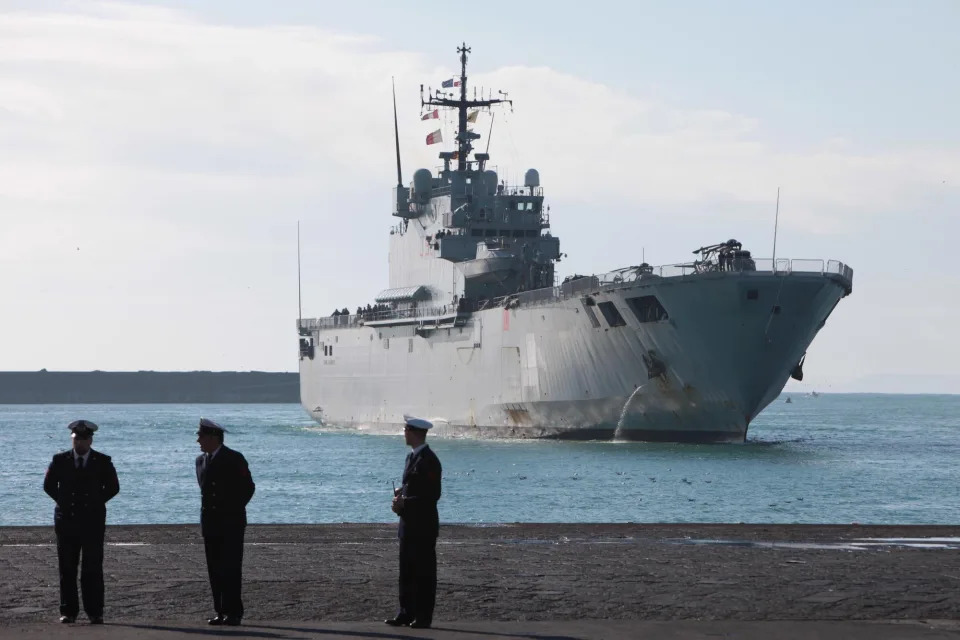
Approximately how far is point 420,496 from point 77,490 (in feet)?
7.76

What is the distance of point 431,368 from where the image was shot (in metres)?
55.1

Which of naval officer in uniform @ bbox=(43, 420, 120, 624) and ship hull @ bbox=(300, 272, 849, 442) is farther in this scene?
ship hull @ bbox=(300, 272, 849, 442)

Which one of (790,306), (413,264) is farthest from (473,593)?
(413,264)

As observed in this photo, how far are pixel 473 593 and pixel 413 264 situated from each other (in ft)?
162

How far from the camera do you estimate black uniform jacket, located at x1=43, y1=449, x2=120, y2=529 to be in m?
9.25

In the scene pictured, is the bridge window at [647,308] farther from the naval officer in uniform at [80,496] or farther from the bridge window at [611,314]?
the naval officer in uniform at [80,496]

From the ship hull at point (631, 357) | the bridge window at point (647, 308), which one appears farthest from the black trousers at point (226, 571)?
the bridge window at point (647, 308)

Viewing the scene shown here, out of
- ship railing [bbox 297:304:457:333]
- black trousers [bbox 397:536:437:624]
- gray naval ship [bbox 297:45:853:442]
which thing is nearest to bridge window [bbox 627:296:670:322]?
gray naval ship [bbox 297:45:853:442]

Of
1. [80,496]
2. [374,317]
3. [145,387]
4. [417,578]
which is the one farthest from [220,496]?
[145,387]

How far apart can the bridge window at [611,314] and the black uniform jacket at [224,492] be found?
32.7 metres

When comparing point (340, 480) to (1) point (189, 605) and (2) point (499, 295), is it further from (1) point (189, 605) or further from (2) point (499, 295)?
(1) point (189, 605)

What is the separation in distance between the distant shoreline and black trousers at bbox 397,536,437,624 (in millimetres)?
148172

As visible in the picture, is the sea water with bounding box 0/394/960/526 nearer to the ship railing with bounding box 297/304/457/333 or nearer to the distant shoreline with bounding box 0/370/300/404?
the ship railing with bounding box 297/304/457/333

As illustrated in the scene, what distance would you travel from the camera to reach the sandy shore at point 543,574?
30.6ft
